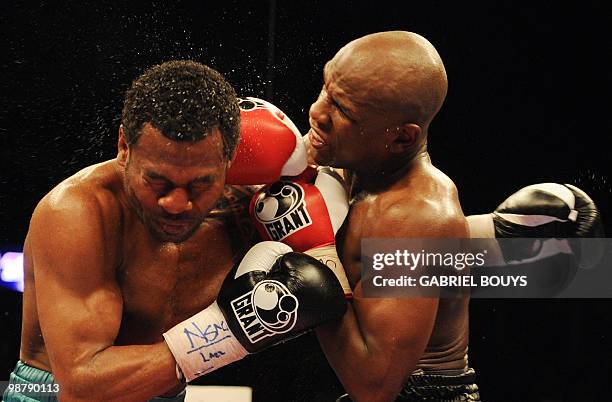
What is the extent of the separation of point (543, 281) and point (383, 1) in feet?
2.47

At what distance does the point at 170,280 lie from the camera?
4.91 ft

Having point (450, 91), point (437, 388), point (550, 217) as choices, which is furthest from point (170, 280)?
point (450, 91)

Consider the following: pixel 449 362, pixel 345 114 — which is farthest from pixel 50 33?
pixel 449 362

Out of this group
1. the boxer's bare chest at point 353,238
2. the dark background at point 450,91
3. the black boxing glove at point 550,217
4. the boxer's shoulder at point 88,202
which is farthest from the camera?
the dark background at point 450,91

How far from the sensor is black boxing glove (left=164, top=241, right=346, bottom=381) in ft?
4.42

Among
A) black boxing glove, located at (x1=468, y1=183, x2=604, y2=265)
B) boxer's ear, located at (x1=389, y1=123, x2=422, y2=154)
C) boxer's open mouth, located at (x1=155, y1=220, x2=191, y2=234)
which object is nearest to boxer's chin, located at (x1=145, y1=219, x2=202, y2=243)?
boxer's open mouth, located at (x1=155, y1=220, x2=191, y2=234)

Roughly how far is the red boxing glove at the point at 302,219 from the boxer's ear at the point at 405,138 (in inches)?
5.9

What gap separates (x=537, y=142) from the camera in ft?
6.80

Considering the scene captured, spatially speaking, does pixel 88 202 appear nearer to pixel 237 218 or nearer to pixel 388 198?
pixel 237 218

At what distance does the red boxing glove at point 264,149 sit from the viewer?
57.6 inches

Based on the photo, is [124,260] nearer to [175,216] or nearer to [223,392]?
[175,216]

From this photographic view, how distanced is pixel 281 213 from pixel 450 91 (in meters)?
0.76

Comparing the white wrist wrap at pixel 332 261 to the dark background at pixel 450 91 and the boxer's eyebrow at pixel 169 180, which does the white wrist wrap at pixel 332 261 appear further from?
the dark background at pixel 450 91

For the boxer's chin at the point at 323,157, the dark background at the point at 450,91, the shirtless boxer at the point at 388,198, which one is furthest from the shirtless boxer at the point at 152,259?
the dark background at the point at 450,91
